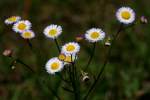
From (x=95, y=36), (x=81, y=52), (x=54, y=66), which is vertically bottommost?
(x=81, y=52)

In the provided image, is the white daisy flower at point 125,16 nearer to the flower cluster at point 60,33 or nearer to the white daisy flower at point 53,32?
the flower cluster at point 60,33

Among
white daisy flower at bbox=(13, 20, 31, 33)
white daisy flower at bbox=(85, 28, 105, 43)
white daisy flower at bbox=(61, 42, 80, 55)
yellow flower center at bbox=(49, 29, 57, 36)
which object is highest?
white daisy flower at bbox=(13, 20, 31, 33)

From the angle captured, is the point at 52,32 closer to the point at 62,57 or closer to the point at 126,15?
the point at 62,57

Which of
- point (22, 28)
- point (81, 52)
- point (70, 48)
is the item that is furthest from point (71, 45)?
point (81, 52)

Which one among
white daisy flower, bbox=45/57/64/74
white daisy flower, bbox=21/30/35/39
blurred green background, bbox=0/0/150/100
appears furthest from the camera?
blurred green background, bbox=0/0/150/100

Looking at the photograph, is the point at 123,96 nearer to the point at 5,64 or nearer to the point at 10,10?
the point at 5,64

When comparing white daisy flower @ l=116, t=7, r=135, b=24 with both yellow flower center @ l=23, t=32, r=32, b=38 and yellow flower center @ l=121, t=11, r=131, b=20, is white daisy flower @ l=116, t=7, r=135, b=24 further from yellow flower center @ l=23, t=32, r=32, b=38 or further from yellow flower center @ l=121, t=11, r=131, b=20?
yellow flower center @ l=23, t=32, r=32, b=38

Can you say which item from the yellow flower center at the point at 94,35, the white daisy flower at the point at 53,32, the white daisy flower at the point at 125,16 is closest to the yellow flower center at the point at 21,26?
the white daisy flower at the point at 53,32

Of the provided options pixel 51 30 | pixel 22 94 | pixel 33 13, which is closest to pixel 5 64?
pixel 22 94

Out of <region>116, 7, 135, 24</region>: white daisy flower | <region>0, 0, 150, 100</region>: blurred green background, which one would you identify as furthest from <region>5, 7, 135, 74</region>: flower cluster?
<region>0, 0, 150, 100</region>: blurred green background
